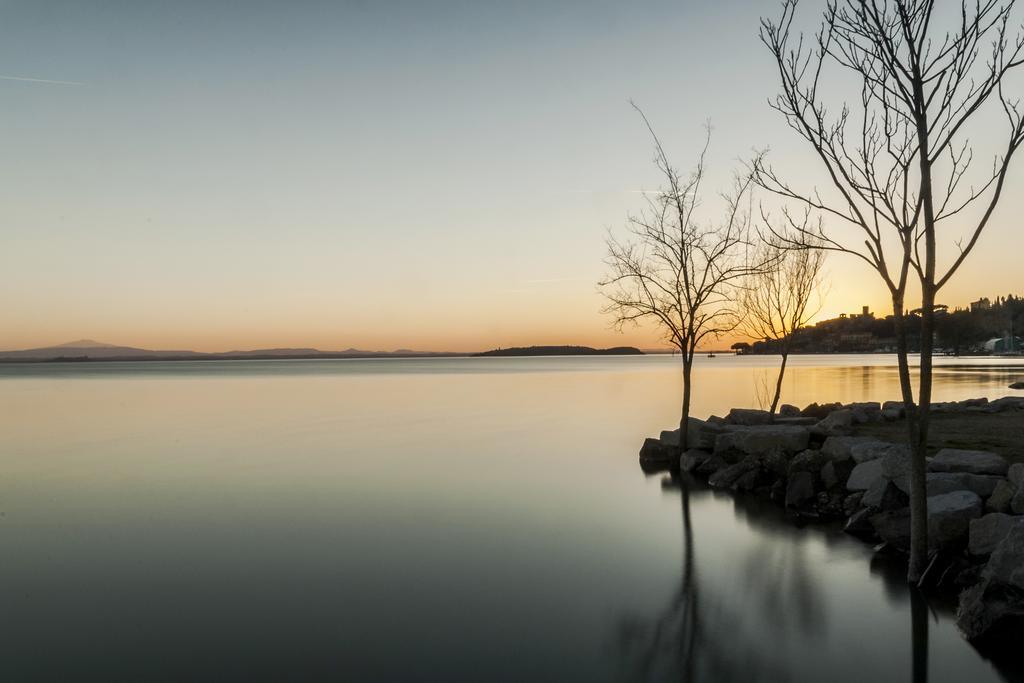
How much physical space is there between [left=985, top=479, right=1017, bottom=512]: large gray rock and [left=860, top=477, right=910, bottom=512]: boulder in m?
1.66

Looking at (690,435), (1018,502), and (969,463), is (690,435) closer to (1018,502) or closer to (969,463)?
(969,463)

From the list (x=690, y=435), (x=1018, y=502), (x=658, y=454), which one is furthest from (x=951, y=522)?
(x=658, y=454)

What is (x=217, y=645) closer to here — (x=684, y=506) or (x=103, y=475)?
(x=684, y=506)

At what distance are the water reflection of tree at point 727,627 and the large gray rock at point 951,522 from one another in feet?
5.82

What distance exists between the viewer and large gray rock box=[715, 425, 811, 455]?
16.4 meters

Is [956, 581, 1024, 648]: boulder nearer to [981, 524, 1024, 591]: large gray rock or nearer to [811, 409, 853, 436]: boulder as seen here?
[981, 524, 1024, 591]: large gray rock

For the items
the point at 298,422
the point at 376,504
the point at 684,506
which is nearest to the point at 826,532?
the point at 684,506

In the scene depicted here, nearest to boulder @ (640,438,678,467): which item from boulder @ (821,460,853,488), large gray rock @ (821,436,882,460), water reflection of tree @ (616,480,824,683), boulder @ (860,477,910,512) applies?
large gray rock @ (821,436,882,460)

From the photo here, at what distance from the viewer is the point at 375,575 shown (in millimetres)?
10125

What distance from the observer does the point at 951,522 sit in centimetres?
955

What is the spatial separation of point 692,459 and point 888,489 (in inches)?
284

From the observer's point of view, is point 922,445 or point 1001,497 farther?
point 1001,497

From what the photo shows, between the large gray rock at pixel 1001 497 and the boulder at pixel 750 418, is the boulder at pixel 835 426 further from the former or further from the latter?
the large gray rock at pixel 1001 497

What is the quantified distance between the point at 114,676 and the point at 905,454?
1205 cm
